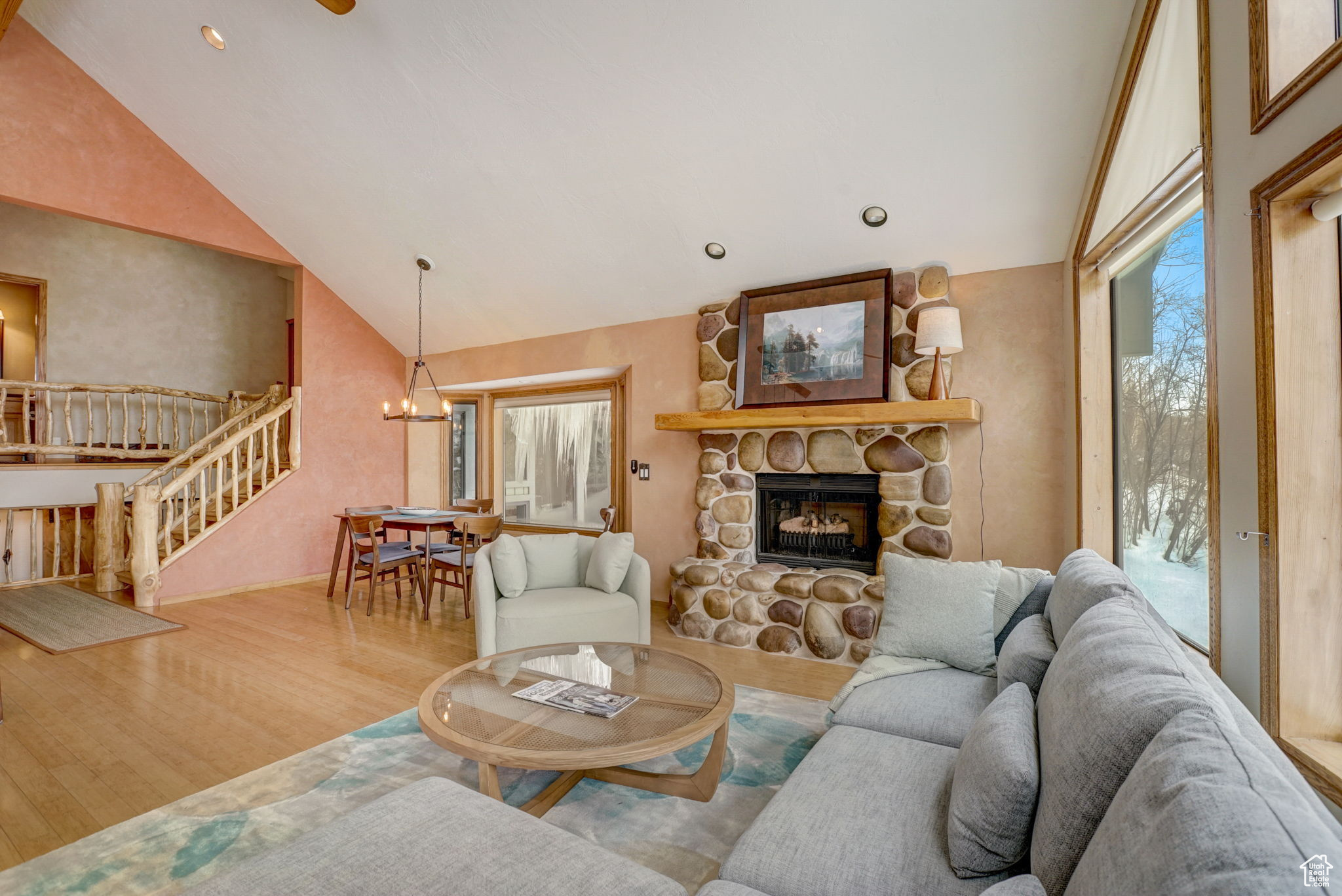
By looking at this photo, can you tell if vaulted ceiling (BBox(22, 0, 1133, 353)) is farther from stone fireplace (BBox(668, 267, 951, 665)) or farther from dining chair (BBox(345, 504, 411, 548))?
dining chair (BBox(345, 504, 411, 548))

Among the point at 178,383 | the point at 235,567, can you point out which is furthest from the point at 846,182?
the point at 178,383

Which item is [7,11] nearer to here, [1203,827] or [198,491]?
[198,491]

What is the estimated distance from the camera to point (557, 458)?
23.2 ft

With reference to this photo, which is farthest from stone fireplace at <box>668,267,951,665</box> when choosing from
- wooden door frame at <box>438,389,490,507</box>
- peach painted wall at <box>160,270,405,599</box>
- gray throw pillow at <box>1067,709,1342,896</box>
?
peach painted wall at <box>160,270,405,599</box>

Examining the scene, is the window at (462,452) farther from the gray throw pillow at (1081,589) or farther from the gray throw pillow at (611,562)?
the gray throw pillow at (1081,589)

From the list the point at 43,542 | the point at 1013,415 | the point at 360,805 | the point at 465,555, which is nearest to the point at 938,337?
the point at 1013,415

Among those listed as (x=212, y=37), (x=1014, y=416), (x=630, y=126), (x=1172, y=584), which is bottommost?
(x=1172, y=584)

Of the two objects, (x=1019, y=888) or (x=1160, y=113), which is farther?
(x=1160, y=113)

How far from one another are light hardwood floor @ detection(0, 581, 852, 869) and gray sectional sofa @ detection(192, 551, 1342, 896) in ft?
5.41

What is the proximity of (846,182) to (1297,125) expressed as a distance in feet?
7.89

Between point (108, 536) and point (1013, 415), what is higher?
point (1013, 415)

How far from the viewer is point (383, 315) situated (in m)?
6.89

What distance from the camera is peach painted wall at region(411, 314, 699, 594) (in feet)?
17.5

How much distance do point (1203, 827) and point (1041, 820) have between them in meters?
0.53
